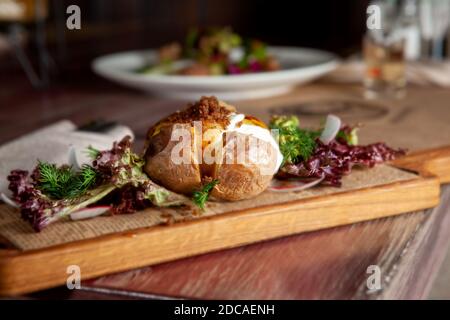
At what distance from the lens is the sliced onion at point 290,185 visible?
805mm

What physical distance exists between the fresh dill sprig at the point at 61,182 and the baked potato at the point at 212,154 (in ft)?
0.21

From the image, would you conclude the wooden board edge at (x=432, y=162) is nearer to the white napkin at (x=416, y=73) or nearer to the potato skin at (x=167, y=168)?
the potato skin at (x=167, y=168)

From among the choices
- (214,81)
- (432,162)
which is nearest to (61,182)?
(432,162)

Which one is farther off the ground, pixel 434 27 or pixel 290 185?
pixel 434 27

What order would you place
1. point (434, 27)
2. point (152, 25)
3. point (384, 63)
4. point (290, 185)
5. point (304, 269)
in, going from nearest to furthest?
1. point (304, 269)
2. point (290, 185)
3. point (384, 63)
4. point (434, 27)
5. point (152, 25)

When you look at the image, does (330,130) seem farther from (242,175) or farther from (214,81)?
(214,81)

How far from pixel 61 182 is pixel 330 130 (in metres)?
0.34

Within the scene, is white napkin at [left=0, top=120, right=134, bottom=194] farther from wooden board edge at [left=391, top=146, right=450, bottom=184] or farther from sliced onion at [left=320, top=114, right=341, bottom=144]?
wooden board edge at [left=391, top=146, right=450, bottom=184]

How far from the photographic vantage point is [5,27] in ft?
7.73

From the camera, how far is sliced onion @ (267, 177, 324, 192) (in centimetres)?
80

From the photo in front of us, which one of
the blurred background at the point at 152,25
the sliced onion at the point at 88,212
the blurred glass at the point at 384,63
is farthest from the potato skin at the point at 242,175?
the blurred background at the point at 152,25

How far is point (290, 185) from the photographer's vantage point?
813mm

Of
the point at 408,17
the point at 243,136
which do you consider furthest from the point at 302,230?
the point at 408,17

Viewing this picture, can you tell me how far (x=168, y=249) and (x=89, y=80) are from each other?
1353mm
